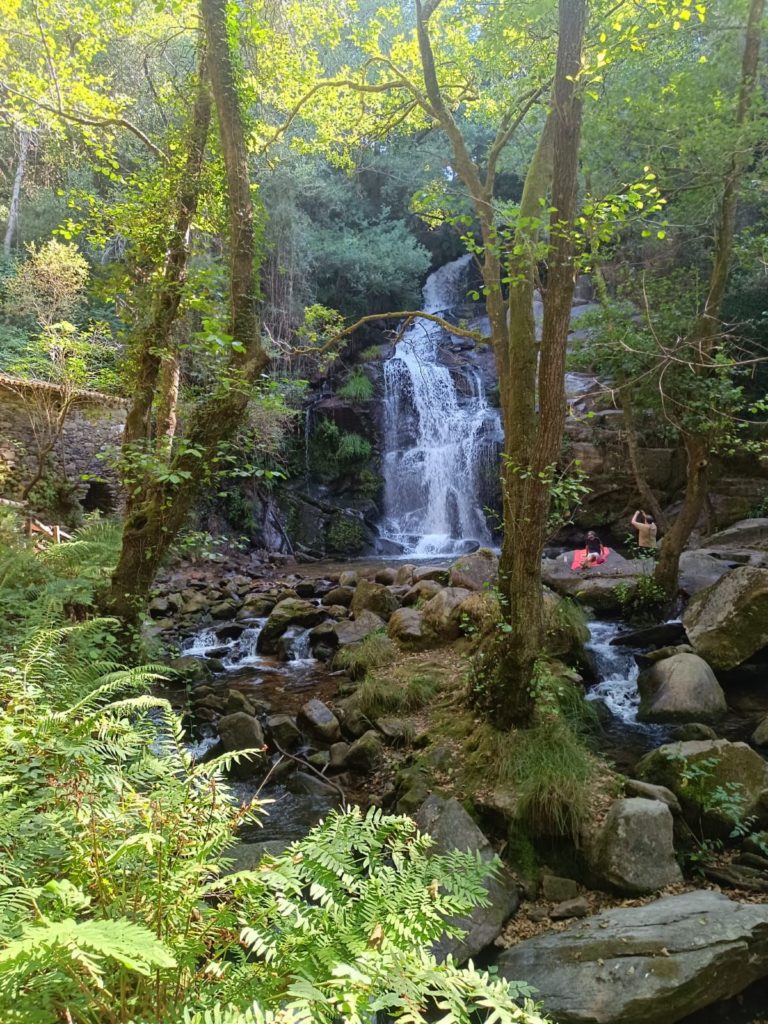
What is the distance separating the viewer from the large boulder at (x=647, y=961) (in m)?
2.66

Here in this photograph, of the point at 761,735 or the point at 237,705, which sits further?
the point at 237,705

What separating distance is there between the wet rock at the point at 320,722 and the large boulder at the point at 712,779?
9.25ft

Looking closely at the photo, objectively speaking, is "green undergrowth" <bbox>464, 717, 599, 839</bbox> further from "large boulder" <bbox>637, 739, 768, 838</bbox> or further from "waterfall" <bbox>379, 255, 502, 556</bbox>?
"waterfall" <bbox>379, 255, 502, 556</bbox>

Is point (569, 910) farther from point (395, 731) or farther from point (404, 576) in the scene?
point (404, 576)

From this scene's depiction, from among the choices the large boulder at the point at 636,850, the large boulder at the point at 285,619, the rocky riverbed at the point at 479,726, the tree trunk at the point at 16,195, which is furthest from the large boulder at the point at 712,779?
the tree trunk at the point at 16,195

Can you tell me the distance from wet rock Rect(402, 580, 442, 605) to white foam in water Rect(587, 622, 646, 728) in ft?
7.74

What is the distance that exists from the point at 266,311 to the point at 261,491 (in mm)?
5285

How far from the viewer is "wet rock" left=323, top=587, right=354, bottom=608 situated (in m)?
10.5

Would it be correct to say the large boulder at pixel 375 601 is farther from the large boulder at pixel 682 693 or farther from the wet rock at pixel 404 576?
the large boulder at pixel 682 693

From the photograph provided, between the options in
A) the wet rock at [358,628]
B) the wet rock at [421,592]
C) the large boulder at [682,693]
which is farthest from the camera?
the wet rock at [421,592]

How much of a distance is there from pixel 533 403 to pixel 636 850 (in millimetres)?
3250

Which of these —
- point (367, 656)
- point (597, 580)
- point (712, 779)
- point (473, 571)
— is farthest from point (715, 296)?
point (367, 656)

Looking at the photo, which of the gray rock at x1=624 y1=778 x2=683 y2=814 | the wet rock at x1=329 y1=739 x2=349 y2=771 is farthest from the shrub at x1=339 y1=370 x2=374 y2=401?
the gray rock at x1=624 y1=778 x2=683 y2=814

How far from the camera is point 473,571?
8.32m
